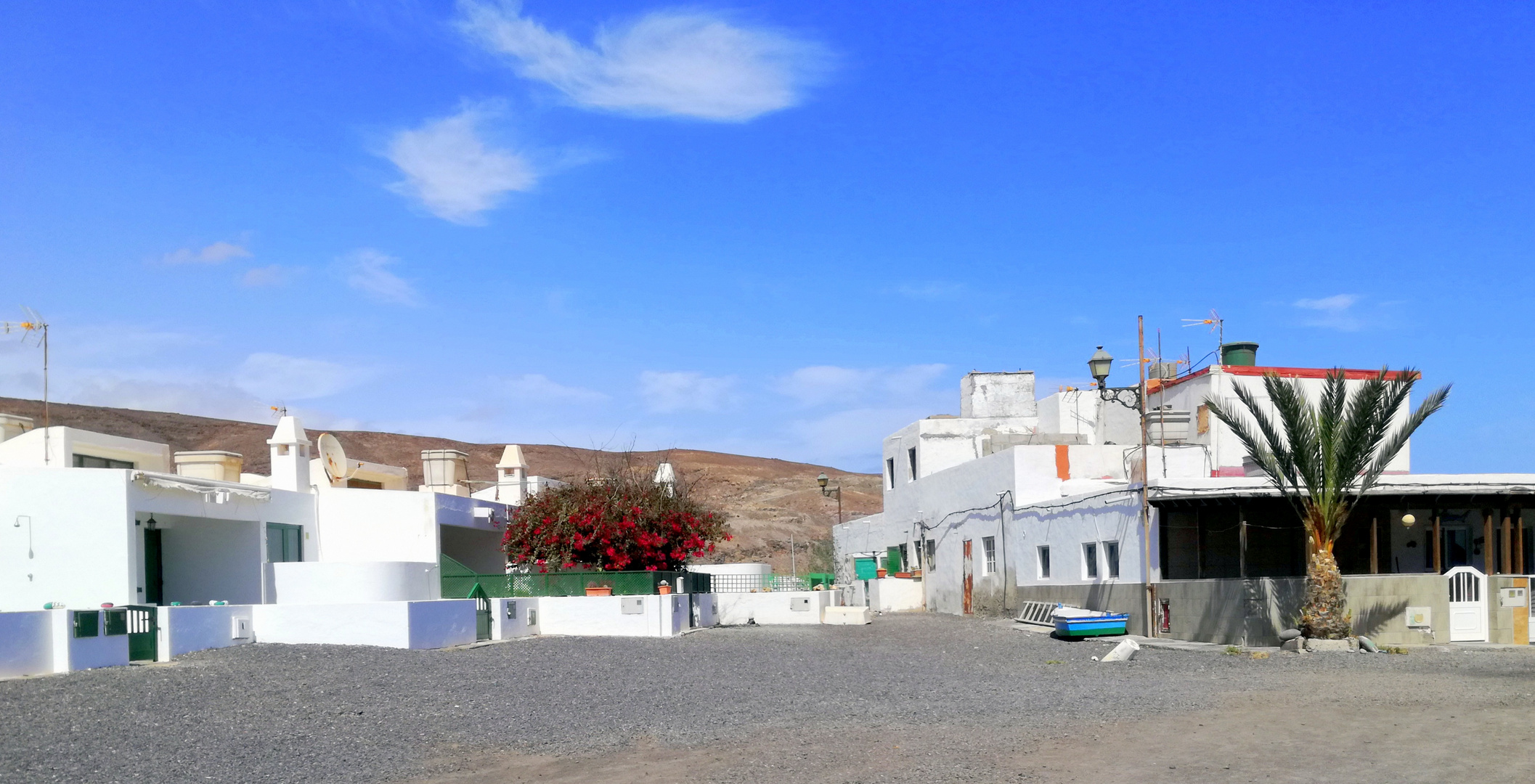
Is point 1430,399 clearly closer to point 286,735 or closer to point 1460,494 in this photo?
point 1460,494

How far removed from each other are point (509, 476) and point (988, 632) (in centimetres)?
1775

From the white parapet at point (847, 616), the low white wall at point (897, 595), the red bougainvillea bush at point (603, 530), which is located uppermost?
the red bougainvillea bush at point (603, 530)

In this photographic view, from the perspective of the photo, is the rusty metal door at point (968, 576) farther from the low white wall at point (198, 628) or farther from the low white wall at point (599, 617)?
the low white wall at point (198, 628)

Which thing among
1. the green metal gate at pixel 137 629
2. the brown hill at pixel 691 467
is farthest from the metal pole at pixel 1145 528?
the brown hill at pixel 691 467

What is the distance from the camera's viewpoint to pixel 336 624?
21219 mm

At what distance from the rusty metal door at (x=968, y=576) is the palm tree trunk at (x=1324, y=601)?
15482mm

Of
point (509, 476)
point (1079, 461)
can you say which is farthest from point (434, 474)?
point (1079, 461)

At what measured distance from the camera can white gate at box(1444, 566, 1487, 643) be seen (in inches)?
886

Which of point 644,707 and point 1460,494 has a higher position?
point 1460,494

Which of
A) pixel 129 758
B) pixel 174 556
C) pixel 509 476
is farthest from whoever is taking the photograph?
pixel 509 476

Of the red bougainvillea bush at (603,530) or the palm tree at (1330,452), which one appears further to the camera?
the red bougainvillea bush at (603,530)

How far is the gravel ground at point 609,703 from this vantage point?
1123 centimetres

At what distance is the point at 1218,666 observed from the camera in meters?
19.2

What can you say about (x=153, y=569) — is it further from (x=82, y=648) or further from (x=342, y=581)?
(x=82, y=648)
